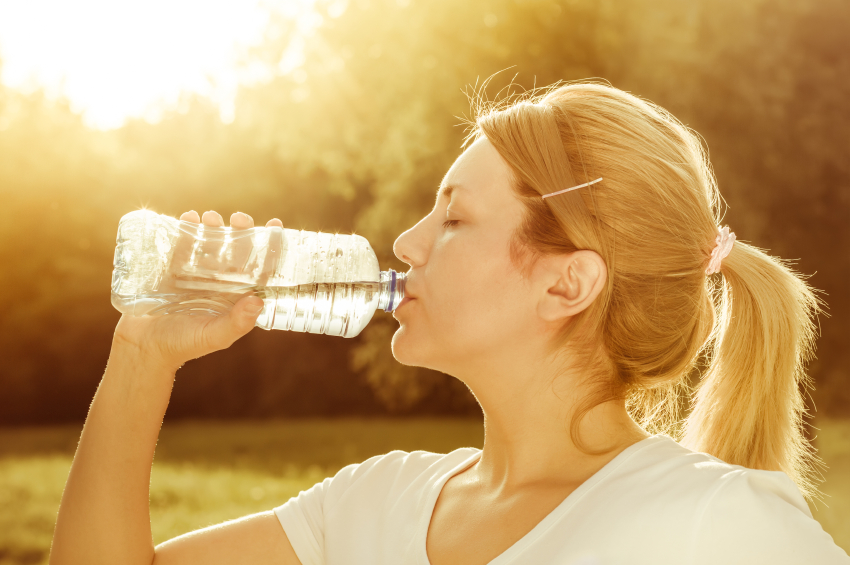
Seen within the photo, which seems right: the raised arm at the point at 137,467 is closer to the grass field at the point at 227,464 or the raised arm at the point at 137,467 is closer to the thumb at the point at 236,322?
the thumb at the point at 236,322

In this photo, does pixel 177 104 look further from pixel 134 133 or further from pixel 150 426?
pixel 150 426

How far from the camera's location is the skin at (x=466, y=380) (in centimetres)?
138

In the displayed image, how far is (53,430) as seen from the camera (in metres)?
7.79

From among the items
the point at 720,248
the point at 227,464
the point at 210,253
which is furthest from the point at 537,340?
the point at 227,464

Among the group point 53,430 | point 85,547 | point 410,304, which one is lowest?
point 53,430

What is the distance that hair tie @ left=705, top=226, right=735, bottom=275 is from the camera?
146cm

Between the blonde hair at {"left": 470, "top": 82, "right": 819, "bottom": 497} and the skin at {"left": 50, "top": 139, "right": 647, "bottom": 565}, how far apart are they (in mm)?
47

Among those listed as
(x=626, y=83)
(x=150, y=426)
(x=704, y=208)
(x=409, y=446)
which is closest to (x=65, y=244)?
(x=409, y=446)

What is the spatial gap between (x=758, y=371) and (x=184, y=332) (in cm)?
112

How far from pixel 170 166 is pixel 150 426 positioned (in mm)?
6545

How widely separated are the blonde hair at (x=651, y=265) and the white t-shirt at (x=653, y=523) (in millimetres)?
210

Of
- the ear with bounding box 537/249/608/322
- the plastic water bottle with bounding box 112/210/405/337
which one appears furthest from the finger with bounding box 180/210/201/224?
the ear with bounding box 537/249/608/322

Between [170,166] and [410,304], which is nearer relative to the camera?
[410,304]

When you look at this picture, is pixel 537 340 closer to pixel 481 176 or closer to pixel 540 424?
pixel 540 424
